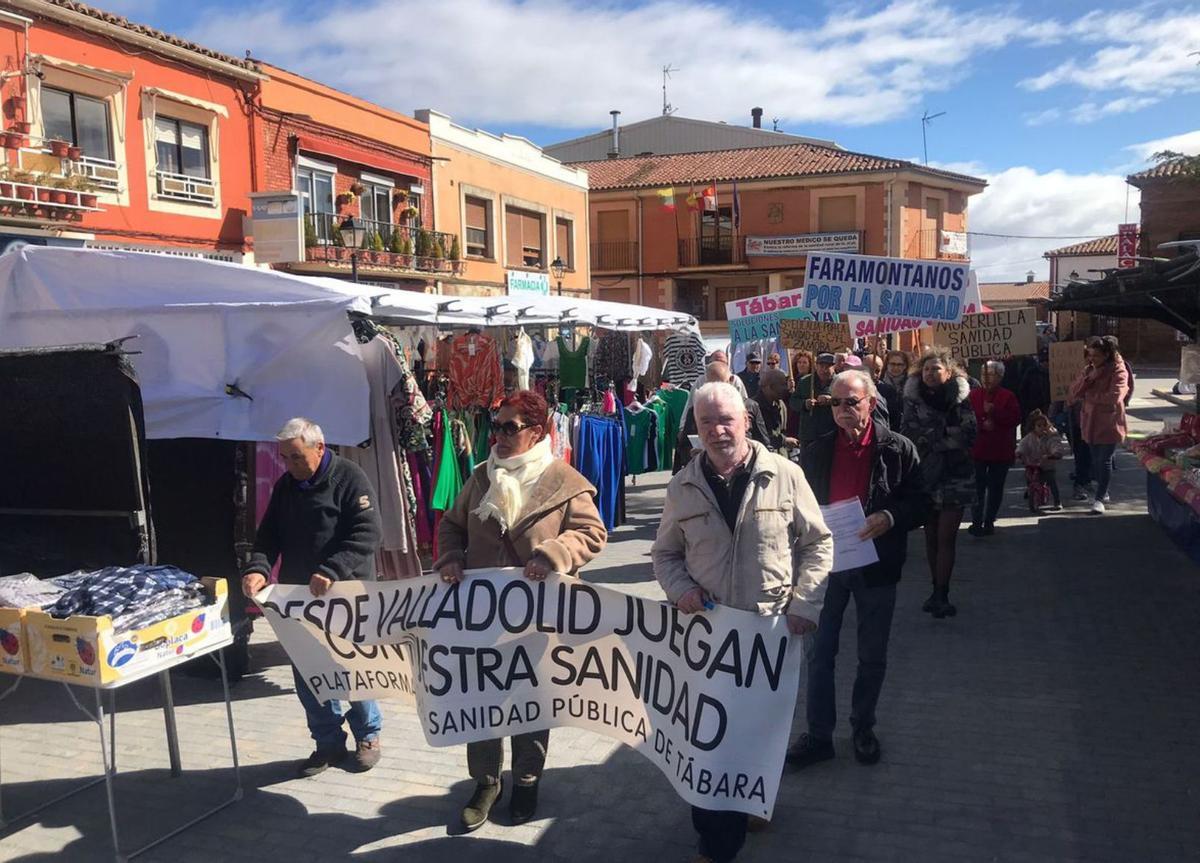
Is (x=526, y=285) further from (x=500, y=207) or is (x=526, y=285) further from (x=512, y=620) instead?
(x=512, y=620)

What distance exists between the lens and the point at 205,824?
4.03 meters

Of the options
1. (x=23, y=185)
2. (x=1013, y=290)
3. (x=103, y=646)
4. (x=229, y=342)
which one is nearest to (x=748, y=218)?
(x=23, y=185)

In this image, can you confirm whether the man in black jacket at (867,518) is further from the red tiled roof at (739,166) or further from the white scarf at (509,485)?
the red tiled roof at (739,166)

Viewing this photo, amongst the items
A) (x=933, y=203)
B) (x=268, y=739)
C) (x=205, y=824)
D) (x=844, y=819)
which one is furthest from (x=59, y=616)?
(x=933, y=203)

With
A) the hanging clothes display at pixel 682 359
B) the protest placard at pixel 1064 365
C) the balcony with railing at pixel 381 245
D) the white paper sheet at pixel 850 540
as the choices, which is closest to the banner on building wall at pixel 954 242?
the balcony with railing at pixel 381 245

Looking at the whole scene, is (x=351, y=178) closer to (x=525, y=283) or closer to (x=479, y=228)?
(x=525, y=283)

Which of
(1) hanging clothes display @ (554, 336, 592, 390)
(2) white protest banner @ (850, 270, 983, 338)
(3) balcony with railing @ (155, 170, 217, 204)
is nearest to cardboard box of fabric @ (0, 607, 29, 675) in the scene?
(1) hanging clothes display @ (554, 336, 592, 390)

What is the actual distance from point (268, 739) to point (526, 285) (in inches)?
559

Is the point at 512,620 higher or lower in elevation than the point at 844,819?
higher

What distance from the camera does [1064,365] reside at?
11.8 metres

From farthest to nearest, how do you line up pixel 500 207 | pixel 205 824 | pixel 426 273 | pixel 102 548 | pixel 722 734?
pixel 500 207, pixel 426 273, pixel 102 548, pixel 205 824, pixel 722 734

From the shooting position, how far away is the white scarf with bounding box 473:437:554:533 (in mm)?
3785

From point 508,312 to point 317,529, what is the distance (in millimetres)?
4570

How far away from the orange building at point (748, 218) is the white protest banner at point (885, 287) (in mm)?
26143
